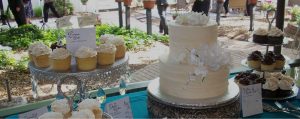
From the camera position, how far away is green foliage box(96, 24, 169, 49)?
243 inches

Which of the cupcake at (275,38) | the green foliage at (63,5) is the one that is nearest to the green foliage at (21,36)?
the green foliage at (63,5)

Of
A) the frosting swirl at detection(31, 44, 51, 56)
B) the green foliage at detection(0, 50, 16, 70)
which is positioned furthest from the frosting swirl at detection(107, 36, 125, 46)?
the green foliage at detection(0, 50, 16, 70)

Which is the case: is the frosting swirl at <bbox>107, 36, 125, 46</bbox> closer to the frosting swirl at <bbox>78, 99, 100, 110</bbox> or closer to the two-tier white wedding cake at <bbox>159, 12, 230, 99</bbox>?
the two-tier white wedding cake at <bbox>159, 12, 230, 99</bbox>

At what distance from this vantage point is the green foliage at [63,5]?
10.7 metres

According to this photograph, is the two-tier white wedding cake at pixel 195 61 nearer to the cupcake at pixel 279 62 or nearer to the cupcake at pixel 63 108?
the cupcake at pixel 63 108

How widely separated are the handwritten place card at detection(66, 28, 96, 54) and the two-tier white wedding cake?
0.45 m

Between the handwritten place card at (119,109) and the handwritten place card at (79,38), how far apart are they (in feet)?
1.31

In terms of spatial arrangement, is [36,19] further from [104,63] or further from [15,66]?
[104,63]

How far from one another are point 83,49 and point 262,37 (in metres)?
1.11

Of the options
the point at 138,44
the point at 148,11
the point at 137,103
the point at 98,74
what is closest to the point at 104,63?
the point at 98,74

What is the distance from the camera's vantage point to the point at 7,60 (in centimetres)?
511

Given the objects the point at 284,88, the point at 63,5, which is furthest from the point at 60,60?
the point at 63,5

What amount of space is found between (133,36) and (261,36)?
15.0 feet

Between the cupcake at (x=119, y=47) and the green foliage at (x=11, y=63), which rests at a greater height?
the cupcake at (x=119, y=47)
